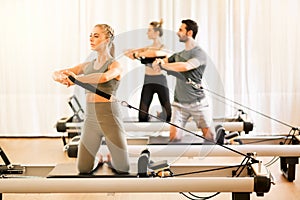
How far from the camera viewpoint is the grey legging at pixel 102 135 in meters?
3.14

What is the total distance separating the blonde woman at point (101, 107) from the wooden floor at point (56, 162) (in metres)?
0.55

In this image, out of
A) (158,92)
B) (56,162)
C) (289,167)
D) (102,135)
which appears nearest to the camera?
(102,135)

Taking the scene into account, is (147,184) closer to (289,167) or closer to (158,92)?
(289,167)

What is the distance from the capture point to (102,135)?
3227 millimetres

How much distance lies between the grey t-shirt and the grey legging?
39.1 inches

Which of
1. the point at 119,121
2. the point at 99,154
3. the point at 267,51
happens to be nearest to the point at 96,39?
the point at 119,121

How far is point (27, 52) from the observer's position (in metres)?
6.13

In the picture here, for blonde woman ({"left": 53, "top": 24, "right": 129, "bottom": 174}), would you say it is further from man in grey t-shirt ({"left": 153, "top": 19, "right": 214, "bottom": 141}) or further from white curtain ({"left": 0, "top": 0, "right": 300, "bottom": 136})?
white curtain ({"left": 0, "top": 0, "right": 300, "bottom": 136})

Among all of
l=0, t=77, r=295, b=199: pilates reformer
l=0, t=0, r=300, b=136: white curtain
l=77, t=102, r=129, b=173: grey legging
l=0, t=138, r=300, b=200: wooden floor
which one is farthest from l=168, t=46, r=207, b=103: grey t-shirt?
l=0, t=0, r=300, b=136: white curtain

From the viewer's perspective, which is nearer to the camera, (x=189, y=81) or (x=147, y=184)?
(x=147, y=184)

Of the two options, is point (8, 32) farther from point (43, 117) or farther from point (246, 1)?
point (246, 1)

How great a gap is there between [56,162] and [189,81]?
5.91 feet

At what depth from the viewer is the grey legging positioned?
3.14 m

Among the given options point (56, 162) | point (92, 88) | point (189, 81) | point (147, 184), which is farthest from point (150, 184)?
point (56, 162)
